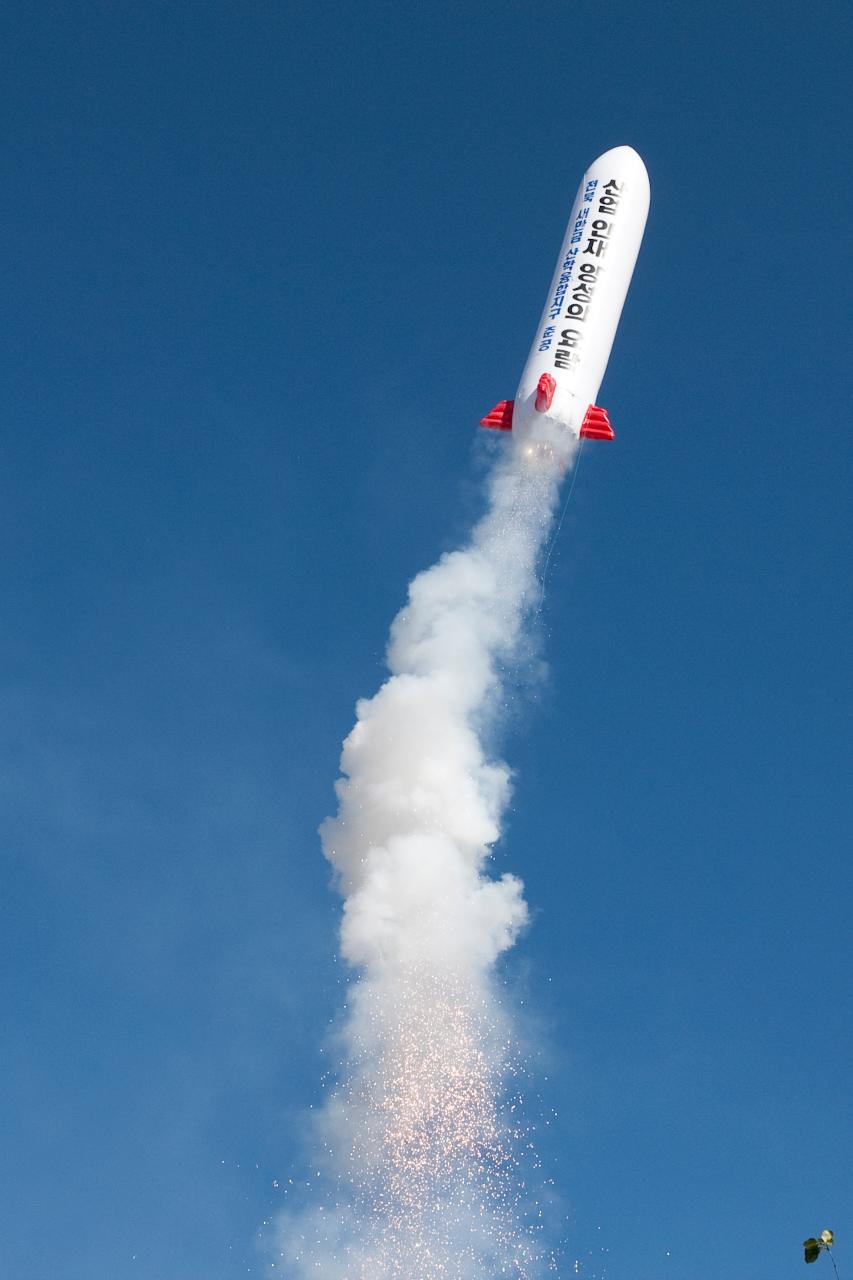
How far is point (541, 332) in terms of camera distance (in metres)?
97.6

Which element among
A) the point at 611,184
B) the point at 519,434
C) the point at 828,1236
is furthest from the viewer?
the point at 611,184

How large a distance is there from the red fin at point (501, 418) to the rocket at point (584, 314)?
61 millimetres

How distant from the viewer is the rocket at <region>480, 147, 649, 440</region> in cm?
9494

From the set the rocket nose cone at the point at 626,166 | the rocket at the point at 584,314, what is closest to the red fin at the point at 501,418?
the rocket at the point at 584,314

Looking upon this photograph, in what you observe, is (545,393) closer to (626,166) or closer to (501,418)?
(501,418)

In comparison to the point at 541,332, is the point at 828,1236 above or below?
below

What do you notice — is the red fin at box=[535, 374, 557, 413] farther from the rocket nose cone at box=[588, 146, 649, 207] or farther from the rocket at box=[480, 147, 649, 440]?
the rocket nose cone at box=[588, 146, 649, 207]

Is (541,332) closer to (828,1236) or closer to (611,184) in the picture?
(611,184)

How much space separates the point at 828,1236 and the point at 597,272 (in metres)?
56.5

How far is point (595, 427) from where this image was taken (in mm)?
96062

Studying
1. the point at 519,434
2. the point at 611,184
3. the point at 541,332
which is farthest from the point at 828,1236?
the point at 611,184

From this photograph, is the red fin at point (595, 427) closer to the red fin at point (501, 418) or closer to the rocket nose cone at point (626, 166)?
the red fin at point (501, 418)

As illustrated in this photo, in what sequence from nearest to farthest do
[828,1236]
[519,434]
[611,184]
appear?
[828,1236]
[519,434]
[611,184]

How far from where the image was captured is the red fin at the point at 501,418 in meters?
97.3
